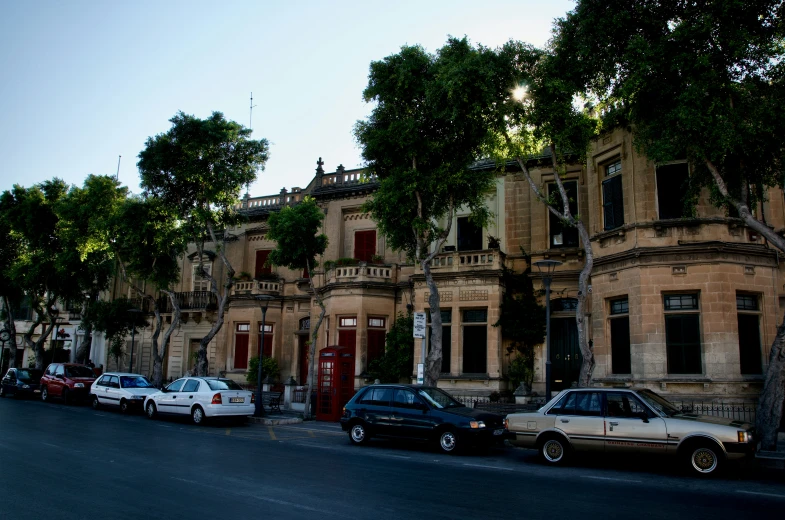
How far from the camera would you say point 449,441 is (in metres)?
14.0

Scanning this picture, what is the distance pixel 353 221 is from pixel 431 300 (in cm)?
1261

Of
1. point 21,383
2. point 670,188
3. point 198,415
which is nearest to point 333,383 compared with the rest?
point 198,415

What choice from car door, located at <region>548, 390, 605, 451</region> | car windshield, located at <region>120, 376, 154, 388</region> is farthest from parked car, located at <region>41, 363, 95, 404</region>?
car door, located at <region>548, 390, 605, 451</region>

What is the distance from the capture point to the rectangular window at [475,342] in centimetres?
2375

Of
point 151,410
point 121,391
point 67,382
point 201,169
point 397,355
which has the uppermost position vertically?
point 201,169

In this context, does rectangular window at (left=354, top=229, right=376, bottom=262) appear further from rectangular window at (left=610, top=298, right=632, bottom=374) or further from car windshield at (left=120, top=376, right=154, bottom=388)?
rectangular window at (left=610, top=298, right=632, bottom=374)

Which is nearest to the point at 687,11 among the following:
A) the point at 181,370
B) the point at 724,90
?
the point at 724,90

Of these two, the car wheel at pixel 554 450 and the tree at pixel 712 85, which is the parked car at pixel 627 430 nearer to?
the car wheel at pixel 554 450

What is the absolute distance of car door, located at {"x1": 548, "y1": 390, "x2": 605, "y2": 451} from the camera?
39.5ft

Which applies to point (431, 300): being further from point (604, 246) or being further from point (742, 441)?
point (742, 441)

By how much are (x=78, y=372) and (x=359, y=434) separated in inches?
768

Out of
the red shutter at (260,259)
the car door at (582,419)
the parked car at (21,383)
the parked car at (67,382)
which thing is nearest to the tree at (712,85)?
the car door at (582,419)

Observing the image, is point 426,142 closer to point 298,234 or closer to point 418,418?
point 298,234

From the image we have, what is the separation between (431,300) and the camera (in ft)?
63.4
